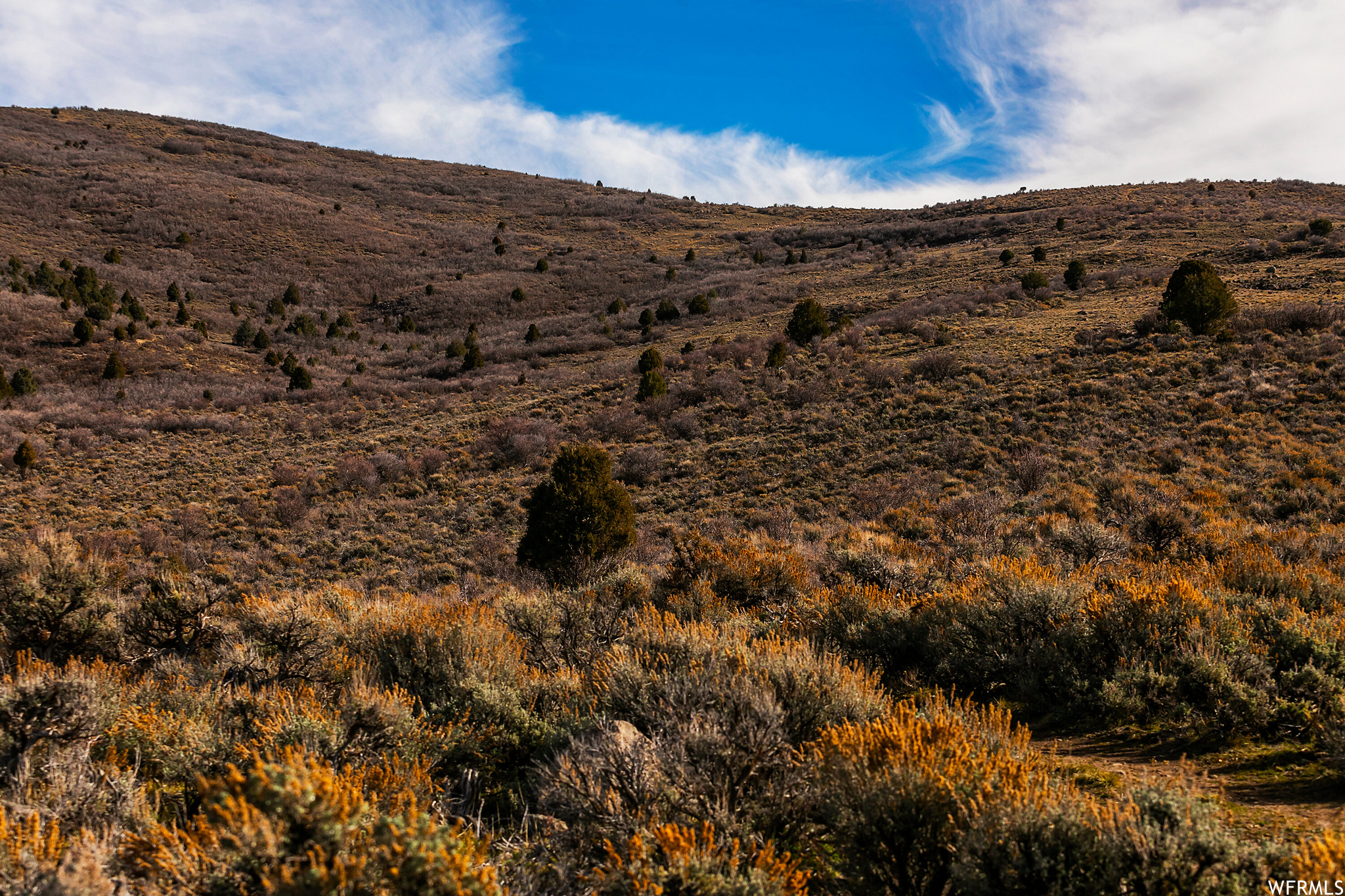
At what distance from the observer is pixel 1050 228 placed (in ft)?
135

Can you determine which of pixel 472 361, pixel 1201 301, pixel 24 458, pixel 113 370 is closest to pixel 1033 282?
pixel 1201 301

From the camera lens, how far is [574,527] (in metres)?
12.0

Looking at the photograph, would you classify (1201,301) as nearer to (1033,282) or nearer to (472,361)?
(1033,282)

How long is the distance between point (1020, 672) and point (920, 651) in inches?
38.4

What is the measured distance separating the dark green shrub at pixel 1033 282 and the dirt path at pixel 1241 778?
97.6ft

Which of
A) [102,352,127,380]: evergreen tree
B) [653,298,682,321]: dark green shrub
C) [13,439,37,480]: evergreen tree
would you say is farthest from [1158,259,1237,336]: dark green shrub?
[102,352,127,380]: evergreen tree

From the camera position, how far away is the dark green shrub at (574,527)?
11.9 meters

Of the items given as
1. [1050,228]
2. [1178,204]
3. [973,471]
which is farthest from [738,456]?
[1178,204]

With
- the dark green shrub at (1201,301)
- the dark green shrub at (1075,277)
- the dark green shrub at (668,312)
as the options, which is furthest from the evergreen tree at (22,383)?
the dark green shrub at (1075,277)

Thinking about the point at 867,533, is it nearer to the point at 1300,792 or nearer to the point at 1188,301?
the point at 1300,792

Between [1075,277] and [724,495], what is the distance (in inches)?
933

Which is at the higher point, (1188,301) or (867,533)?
(1188,301)

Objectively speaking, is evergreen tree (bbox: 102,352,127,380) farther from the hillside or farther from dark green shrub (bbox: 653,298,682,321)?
dark green shrub (bbox: 653,298,682,321)

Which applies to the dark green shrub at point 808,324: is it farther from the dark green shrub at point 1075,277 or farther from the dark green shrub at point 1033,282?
the dark green shrub at point 1075,277
